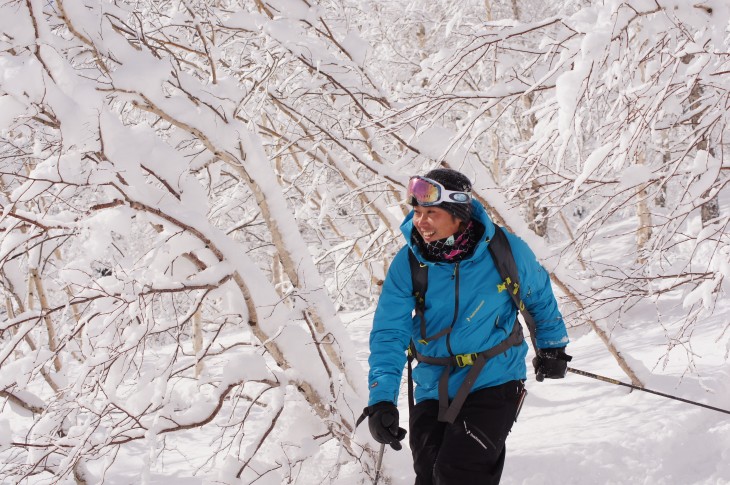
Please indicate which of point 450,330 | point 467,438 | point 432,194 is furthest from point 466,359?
point 432,194

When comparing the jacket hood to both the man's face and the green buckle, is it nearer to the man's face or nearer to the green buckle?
the man's face

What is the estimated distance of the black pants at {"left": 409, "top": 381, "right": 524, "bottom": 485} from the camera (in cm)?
244

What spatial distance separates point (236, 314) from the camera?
3643 millimetres

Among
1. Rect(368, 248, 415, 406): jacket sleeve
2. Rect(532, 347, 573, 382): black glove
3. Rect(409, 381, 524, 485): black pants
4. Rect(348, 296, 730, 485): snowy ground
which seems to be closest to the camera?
Rect(409, 381, 524, 485): black pants

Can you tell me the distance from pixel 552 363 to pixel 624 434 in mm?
1672

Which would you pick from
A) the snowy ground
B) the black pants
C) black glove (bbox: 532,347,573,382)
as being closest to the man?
the black pants

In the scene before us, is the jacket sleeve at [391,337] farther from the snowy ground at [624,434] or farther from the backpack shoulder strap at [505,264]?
the snowy ground at [624,434]

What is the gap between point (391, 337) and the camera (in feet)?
8.49

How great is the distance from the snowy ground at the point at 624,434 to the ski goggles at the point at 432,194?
1.63 metres

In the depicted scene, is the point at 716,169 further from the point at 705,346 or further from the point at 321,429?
the point at 705,346

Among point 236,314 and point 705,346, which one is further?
point 705,346

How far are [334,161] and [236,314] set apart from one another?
93.7 inches

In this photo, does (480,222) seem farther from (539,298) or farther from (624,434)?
(624,434)

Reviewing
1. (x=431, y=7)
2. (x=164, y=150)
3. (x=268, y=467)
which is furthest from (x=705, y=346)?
(x=431, y=7)
